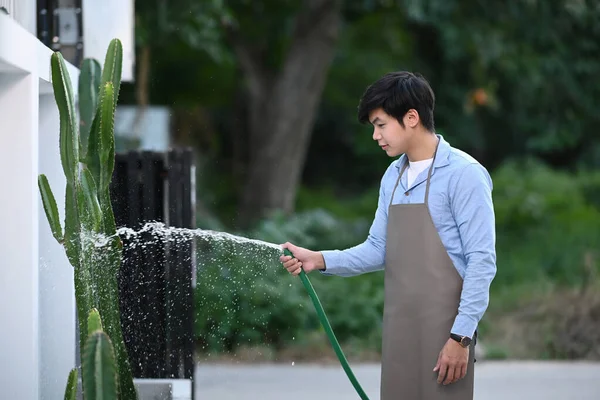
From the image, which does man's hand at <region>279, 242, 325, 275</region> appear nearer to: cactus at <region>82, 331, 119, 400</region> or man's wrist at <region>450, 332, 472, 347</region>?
man's wrist at <region>450, 332, 472, 347</region>

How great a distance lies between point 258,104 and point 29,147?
26.3ft

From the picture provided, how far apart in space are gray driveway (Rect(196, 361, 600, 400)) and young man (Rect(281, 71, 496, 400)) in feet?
12.6

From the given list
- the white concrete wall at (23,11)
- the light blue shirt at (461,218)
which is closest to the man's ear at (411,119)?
the light blue shirt at (461,218)

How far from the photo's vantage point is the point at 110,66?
4.52 metres

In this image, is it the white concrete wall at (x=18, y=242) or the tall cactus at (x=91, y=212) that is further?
the white concrete wall at (x=18, y=242)

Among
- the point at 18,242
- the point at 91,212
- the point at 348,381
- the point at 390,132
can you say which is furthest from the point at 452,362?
the point at 348,381

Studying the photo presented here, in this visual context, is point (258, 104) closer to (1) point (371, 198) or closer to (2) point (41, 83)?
(1) point (371, 198)

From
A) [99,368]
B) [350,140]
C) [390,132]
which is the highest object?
[350,140]

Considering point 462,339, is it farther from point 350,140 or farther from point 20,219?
point 350,140

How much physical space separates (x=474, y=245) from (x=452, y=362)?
1.41 feet

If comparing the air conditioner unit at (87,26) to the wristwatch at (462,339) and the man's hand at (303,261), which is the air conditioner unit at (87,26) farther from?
the wristwatch at (462,339)

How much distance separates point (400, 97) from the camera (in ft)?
11.8

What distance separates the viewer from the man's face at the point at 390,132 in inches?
143

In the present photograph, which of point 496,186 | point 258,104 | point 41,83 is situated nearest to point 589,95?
point 496,186
